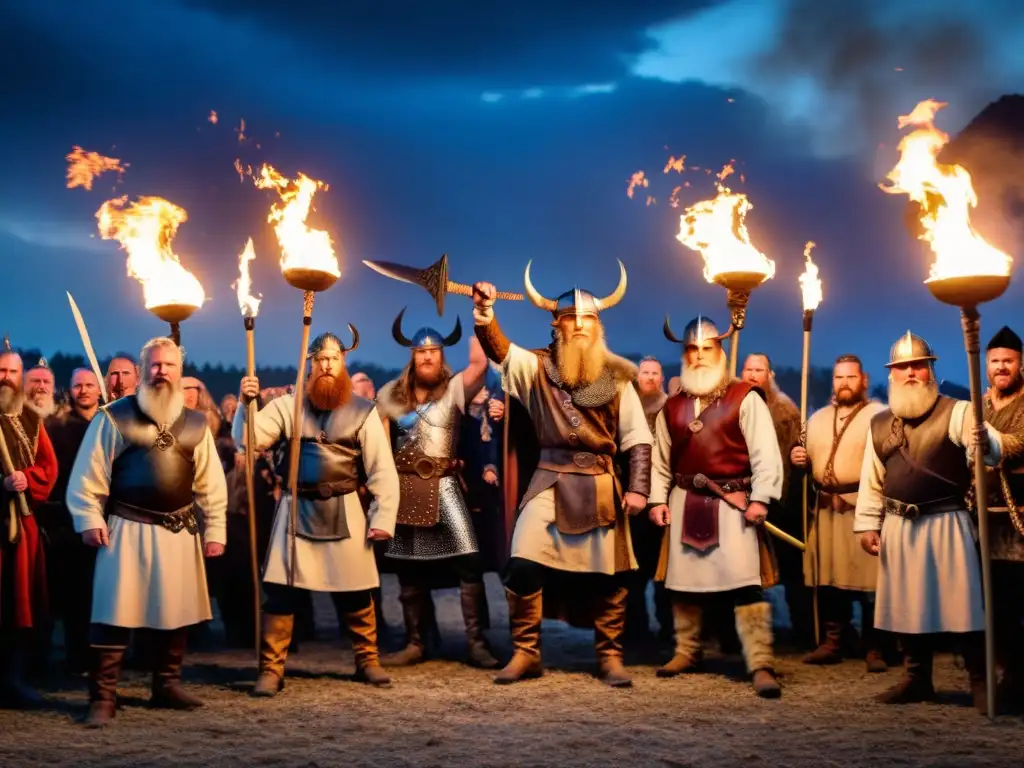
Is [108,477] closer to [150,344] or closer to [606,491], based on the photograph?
[150,344]

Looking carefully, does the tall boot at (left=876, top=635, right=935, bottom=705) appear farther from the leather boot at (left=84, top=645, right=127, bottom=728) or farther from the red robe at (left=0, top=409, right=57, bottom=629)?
the red robe at (left=0, top=409, right=57, bottom=629)

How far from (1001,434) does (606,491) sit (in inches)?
82.3

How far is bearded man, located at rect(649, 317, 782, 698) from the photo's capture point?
243 inches

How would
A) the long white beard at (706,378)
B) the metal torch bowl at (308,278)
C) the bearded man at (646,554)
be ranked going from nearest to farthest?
the metal torch bowl at (308,278)
the long white beard at (706,378)
the bearded man at (646,554)

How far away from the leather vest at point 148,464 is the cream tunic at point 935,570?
360 cm

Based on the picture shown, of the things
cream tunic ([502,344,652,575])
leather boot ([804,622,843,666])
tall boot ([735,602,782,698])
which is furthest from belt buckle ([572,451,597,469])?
leather boot ([804,622,843,666])

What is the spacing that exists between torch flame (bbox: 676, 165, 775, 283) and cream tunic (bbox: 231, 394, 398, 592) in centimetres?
216

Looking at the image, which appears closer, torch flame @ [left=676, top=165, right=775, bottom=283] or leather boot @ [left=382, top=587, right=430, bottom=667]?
torch flame @ [left=676, top=165, right=775, bottom=283]

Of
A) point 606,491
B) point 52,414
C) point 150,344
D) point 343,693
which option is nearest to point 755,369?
point 606,491

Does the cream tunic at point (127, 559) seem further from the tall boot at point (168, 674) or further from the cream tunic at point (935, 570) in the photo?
the cream tunic at point (935, 570)

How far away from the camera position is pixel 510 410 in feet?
21.7

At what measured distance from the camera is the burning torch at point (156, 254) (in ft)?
19.7

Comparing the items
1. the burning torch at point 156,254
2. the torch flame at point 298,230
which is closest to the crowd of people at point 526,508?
the burning torch at point 156,254

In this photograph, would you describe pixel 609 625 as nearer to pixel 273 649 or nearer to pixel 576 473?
pixel 576 473
